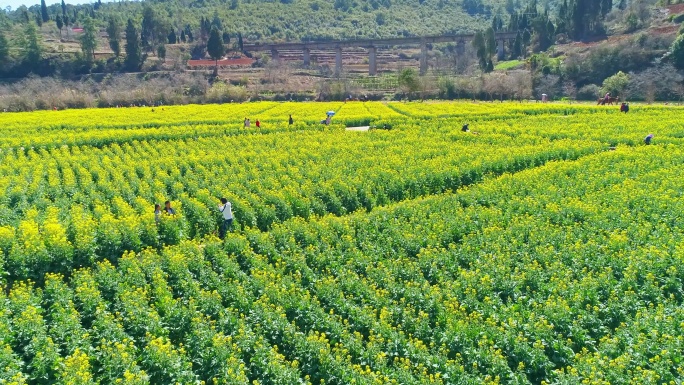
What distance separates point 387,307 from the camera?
11.3m

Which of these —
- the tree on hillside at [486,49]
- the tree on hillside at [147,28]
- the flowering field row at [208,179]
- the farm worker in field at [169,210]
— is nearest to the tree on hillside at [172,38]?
the tree on hillside at [147,28]

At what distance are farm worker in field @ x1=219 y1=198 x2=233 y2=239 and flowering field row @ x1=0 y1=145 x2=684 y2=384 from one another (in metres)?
2.43

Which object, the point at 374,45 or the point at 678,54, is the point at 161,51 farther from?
the point at 678,54

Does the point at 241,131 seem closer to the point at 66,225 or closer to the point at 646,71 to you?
the point at 66,225

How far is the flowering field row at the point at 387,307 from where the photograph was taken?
904 cm

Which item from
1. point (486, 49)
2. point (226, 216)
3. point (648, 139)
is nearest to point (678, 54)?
point (486, 49)

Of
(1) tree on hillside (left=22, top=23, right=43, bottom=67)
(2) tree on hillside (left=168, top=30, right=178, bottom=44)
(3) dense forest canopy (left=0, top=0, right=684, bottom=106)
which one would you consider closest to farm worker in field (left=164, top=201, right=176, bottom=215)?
(3) dense forest canopy (left=0, top=0, right=684, bottom=106)

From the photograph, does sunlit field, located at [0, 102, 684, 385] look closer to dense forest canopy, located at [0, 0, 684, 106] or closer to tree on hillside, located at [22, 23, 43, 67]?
dense forest canopy, located at [0, 0, 684, 106]

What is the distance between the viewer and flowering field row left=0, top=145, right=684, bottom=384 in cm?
904

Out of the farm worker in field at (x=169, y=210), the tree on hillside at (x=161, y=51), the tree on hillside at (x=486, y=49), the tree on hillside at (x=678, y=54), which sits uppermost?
the tree on hillside at (x=161, y=51)

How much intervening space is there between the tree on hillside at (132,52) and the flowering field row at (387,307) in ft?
344

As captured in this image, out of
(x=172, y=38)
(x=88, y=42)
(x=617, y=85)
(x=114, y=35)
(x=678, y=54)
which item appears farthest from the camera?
(x=172, y=38)

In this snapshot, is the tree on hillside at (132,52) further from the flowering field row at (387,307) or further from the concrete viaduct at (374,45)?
the flowering field row at (387,307)

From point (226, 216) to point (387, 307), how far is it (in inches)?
352
